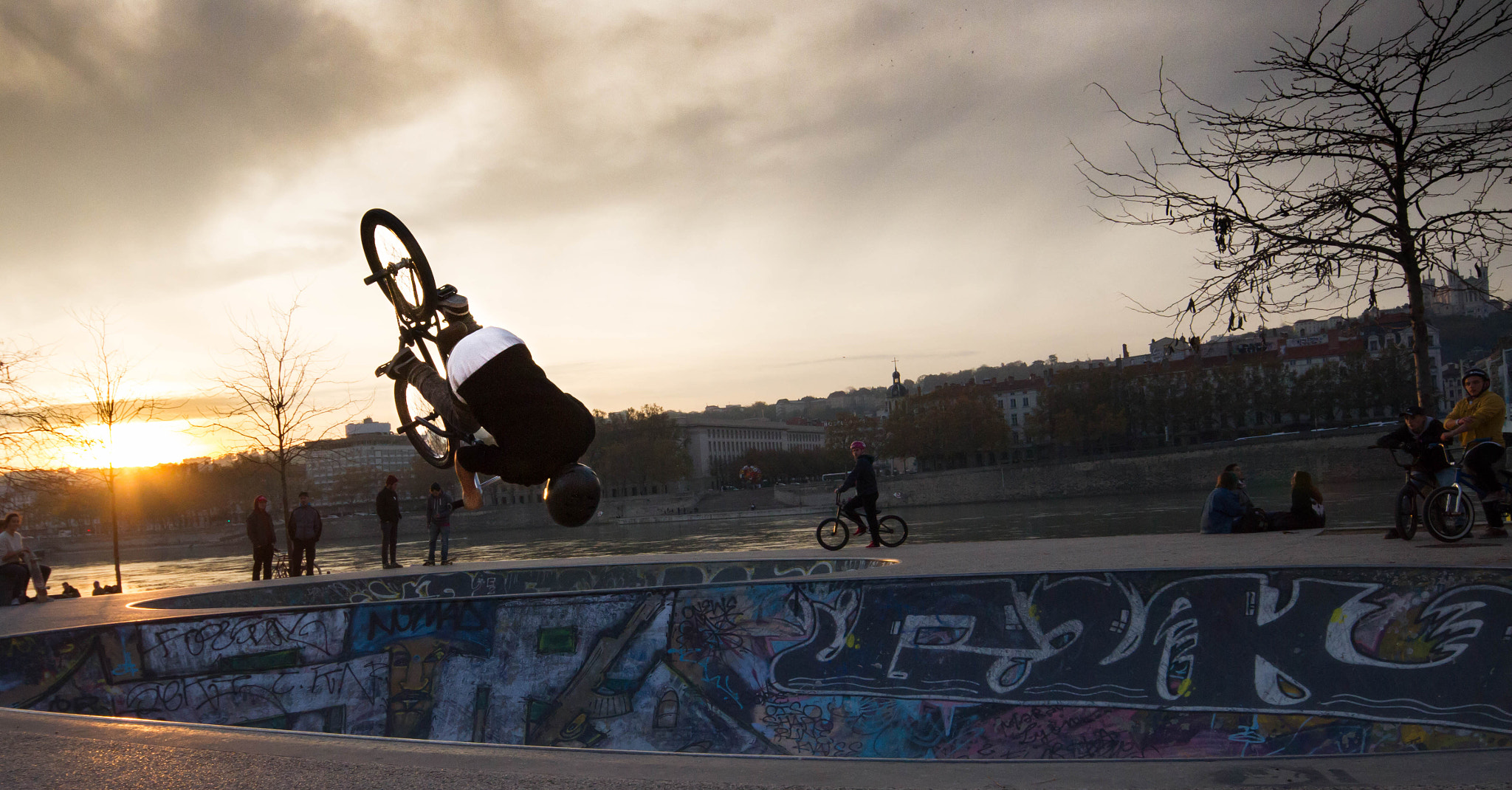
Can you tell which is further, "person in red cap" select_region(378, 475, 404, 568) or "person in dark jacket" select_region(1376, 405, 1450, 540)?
"person in red cap" select_region(378, 475, 404, 568)

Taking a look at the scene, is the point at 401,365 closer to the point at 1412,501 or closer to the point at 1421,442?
the point at 1421,442

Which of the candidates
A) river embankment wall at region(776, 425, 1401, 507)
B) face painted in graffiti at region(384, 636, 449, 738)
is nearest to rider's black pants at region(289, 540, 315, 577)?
face painted in graffiti at region(384, 636, 449, 738)

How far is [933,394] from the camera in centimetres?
12000

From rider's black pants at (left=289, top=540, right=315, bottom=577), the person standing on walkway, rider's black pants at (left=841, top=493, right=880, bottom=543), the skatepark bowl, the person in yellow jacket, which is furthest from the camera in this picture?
rider's black pants at (left=289, top=540, right=315, bottom=577)

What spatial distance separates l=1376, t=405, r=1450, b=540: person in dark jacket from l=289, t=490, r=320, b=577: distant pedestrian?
54.1 ft

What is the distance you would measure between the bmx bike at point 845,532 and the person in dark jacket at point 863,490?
9cm

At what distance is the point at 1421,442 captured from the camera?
1003 cm

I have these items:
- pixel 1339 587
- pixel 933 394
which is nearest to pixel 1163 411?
pixel 933 394

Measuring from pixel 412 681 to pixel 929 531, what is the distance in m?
32.4

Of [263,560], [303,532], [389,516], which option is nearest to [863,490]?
[389,516]

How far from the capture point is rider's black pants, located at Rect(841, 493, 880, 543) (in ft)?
49.1

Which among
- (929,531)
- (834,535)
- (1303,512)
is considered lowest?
(929,531)

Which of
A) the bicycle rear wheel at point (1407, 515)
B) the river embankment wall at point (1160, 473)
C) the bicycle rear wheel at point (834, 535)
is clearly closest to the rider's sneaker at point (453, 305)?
the bicycle rear wheel at point (1407, 515)

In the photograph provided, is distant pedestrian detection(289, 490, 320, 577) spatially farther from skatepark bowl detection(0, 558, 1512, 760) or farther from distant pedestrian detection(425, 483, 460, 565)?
skatepark bowl detection(0, 558, 1512, 760)
